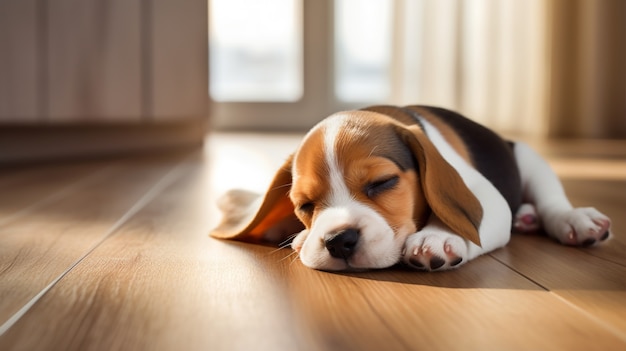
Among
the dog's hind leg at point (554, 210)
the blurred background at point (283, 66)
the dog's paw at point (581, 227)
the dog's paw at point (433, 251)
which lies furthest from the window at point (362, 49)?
the dog's paw at point (433, 251)

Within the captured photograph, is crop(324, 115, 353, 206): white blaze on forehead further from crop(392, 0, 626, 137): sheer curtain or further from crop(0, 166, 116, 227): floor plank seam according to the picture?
crop(392, 0, 626, 137): sheer curtain

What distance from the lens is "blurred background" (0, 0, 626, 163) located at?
397cm

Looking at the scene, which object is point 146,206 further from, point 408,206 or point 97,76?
point 97,76

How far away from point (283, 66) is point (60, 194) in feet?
16.3

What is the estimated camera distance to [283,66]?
759cm

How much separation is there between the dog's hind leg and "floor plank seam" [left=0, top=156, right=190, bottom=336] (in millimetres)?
1081

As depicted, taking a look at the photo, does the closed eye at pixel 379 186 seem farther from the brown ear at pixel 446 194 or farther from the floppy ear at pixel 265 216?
the floppy ear at pixel 265 216

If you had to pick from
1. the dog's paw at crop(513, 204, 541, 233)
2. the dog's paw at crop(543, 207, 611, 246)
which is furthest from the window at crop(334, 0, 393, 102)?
the dog's paw at crop(543, 207, 611, 246)

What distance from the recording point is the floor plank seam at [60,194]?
224 cm

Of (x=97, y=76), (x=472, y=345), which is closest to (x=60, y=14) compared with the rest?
(x=97, y=76)

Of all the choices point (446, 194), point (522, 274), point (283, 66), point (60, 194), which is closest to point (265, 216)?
point (446, 194)

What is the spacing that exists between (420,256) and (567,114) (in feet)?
17.7

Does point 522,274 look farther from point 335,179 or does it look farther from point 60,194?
point 60,194

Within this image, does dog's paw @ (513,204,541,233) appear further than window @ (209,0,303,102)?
No
